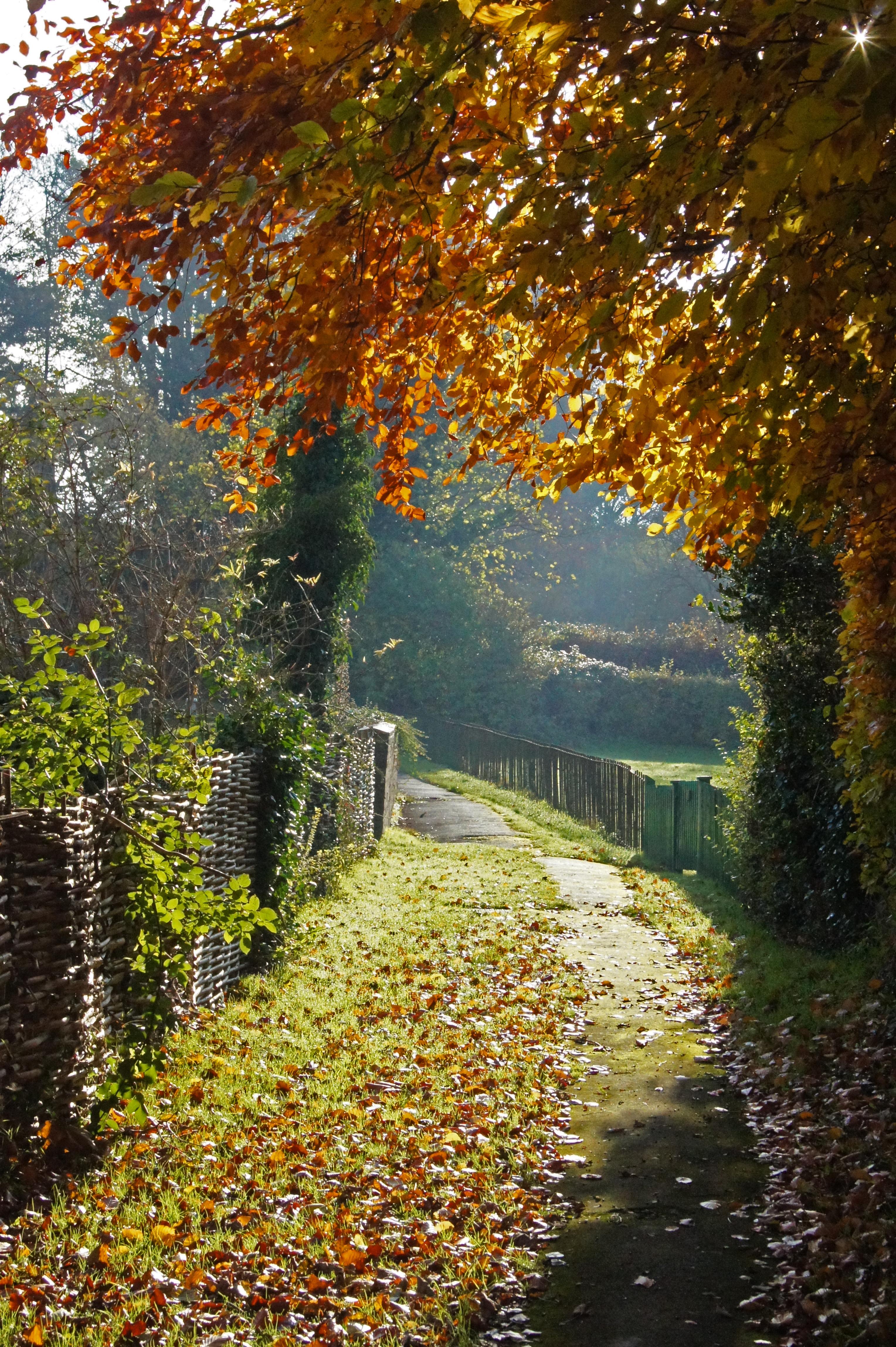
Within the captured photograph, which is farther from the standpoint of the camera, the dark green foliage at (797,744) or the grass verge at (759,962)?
the dark green foliage at (797,744)

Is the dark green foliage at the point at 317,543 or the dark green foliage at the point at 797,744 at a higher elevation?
the dark green foliage at the point at 317,543

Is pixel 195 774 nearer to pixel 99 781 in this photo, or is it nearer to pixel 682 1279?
pixel 99 781

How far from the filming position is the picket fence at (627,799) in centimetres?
1545

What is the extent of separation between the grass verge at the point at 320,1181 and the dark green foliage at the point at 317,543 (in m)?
6.22

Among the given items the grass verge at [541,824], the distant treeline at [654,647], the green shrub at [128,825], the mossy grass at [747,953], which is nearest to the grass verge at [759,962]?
the mossy grass at [747,953]

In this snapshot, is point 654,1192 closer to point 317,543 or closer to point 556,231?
point 556,231

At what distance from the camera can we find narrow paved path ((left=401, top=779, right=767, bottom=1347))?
4176mm

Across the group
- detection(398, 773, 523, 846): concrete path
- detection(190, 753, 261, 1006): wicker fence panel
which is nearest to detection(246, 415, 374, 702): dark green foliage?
detection(398, 773, 523, 846): concrete path

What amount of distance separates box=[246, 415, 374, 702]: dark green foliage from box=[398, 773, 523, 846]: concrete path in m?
5.15

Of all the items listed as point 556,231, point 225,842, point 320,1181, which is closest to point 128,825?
point 320,1181

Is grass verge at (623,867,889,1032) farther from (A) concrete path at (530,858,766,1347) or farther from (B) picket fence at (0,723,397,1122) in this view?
(B) picket fence at (0,723,397,1122)

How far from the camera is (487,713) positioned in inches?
1704

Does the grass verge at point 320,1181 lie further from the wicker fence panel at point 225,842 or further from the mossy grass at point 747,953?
the mossy grass at point 747,953

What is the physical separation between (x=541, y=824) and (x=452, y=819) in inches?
70.5
